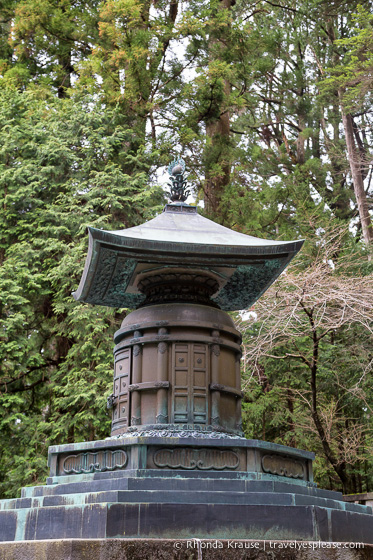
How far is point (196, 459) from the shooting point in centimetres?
659

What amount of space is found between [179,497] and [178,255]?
2.65 m

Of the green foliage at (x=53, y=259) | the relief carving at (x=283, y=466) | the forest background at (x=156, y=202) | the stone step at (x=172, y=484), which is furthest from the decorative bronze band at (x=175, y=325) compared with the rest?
the green foliage at (x=53, y=259)

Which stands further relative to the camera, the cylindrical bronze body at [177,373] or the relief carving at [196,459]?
the cylindrical bronze body at [177,373]

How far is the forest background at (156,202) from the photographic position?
42.3 ft

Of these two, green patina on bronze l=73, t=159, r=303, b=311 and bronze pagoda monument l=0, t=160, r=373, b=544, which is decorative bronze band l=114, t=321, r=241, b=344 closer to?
bronze pagoda monument l=0, t=160, r=373, b=544

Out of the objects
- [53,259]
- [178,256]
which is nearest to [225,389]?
[178,256]

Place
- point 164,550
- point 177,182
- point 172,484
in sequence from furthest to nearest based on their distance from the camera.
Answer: point 177,182
point 172,484
point 164,550

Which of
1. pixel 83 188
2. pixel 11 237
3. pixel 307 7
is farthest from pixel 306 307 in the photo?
pixel 307 7

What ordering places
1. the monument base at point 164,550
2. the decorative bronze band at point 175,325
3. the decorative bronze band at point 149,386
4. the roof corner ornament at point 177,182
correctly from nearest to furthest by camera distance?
the monument base at point 164,550 → the decorative bronze band at point 149,386 → the decorative bronze band at point 175,325 → the roof corner ornament at point 177,182

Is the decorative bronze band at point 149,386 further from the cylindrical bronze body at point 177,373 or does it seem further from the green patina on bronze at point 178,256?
the green patina on bronze at point 178,256

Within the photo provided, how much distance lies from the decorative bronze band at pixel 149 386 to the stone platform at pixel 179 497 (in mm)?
692

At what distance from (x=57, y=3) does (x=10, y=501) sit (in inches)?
609

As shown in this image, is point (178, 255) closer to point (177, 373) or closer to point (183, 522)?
point (177, 373)

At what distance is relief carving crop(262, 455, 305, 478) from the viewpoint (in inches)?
267
